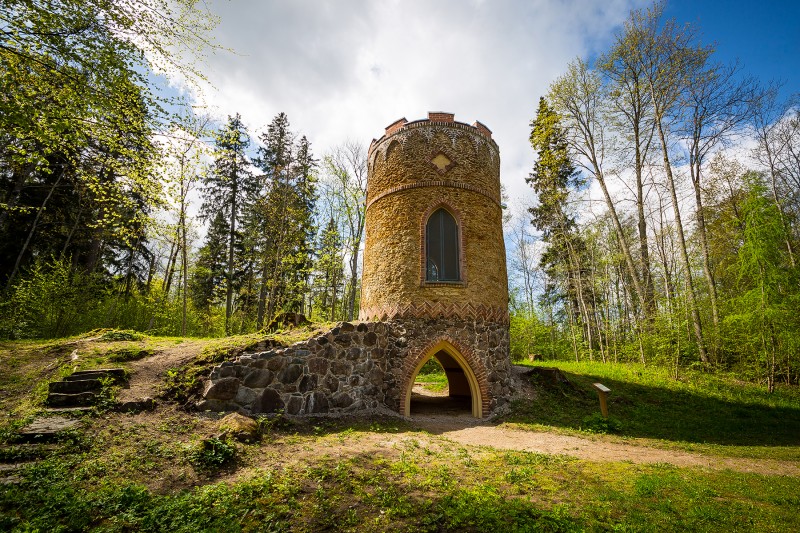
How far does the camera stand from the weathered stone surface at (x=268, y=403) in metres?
7.34

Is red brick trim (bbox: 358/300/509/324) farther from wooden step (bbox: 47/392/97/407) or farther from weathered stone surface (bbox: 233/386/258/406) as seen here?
wooden step (bbox: 47/392/97/407)

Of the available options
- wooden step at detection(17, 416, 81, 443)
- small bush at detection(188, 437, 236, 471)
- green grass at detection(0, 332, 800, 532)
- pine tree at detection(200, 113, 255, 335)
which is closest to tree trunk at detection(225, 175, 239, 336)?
pine tree at detection(200, 113, 255, 335)

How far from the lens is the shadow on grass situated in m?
8.60

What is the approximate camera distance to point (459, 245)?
34.7 ft

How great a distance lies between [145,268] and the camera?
23.2m

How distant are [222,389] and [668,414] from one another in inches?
480

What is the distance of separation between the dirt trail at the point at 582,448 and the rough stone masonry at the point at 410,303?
4.11 ft

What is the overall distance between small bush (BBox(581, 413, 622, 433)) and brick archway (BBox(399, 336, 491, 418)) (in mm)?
2472

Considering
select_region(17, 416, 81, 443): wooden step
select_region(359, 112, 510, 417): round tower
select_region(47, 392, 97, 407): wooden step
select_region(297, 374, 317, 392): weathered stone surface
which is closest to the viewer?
select_region(17, 416, 81, 443): wooden step

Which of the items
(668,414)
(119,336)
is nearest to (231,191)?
(119,336)

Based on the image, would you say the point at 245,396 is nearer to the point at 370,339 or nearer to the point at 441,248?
the point at 370,339

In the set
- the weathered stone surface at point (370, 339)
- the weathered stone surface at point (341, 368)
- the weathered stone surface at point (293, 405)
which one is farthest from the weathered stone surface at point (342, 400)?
the weathered stone surface at point (370, 339)

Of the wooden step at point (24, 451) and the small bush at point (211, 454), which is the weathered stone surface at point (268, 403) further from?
the wooden step at point (24, 451)

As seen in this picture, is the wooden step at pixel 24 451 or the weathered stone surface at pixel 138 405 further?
the weathered stone surface at pixel 138 405
